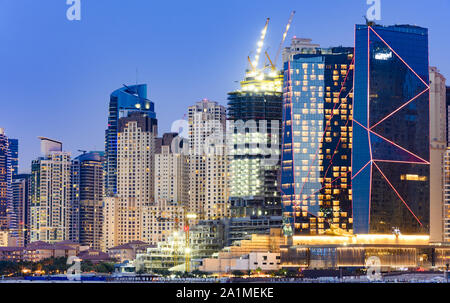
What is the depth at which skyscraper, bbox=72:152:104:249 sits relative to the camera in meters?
152

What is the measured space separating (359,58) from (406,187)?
543 inches

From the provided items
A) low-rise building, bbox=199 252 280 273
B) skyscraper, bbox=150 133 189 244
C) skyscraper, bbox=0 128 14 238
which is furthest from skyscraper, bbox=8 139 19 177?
low-rise building, bbox=199 252 280 273

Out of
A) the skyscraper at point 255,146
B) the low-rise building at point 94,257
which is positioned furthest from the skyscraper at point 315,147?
the low-rise building at point 94,257

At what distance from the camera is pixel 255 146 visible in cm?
12131

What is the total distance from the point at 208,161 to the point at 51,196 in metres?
31.4

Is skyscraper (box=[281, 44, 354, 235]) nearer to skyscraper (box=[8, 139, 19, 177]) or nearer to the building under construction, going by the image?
the building under construction

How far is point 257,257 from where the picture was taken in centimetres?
10356

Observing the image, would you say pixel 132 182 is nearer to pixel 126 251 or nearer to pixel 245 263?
pixel 126 251

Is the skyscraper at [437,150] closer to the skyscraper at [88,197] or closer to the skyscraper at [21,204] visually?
the skyscraper at [88,197]

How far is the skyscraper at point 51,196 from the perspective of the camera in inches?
5950

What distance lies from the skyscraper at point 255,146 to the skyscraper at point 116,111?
2856 centimetres
